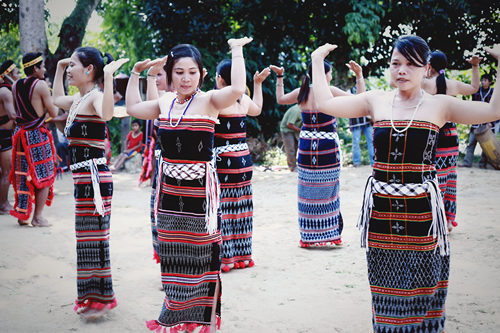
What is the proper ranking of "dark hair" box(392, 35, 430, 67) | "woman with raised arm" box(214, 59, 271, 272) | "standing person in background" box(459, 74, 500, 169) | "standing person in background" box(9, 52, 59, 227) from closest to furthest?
"dark hair" box(392, 35, 430, 67), "woman with raised arm" box(214, 59, 271, 272), "standing person in background" box(9, 52, 59, 227), "standing person in background" box(459, 74, 500, 169)

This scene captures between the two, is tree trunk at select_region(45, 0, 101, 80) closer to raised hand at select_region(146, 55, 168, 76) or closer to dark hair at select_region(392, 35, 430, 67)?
→ raised hand at select_region(146, 55, 168, 76)

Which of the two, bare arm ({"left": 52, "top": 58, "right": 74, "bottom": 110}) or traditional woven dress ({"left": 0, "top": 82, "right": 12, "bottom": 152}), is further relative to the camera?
traditional woven dress ({"left": 0, "top": 82, "right": 12, "bottom": 152})

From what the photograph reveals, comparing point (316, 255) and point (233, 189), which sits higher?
point (233, 189)

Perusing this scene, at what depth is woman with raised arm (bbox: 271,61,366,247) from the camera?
17.5ft

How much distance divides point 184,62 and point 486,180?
8220 mm

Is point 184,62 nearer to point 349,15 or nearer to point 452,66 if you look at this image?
point 349,15

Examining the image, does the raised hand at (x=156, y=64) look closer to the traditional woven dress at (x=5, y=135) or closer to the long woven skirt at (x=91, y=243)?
the long woven skirt at (x=91, y=243)

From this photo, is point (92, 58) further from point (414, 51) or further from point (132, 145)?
point (132, 145)

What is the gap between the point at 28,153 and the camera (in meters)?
6.25

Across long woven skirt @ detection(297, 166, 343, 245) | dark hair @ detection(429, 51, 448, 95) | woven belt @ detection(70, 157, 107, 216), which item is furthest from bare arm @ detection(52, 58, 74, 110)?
dark hair @ detection(429, 51, 448, 95)

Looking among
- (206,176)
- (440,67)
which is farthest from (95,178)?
(440,67)

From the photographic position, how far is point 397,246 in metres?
2.59

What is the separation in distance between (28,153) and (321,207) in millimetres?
4137

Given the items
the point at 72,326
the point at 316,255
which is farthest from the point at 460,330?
the point at 72,326
